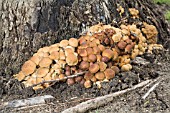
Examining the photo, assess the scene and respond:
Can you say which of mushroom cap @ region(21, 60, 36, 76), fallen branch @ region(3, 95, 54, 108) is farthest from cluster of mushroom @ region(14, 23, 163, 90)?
fallen branch @ region(3, 95, 54, 108)

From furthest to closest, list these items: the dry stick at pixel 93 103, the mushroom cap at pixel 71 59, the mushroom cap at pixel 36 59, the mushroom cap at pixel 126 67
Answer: the mushroom cap at pixel 126 67 < the mushroom cap at pixel 36 59 < the mushroom cap at pixel 71 59 < the dry stick at pixel 93 103

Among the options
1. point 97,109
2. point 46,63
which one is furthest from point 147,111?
point 46,63

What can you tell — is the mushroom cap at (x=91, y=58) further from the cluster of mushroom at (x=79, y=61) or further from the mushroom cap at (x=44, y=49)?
the mushroom cap at (x=44, y=49)

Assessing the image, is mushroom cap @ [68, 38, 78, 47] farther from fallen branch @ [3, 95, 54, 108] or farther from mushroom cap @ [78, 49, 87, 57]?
fallen branch @ [3, 95, 54, 108]

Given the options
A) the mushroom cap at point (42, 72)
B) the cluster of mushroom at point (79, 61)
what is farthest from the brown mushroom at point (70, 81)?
the mushroom cap at point (42, 72)

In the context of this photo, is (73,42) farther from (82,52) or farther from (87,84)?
(87,84)
